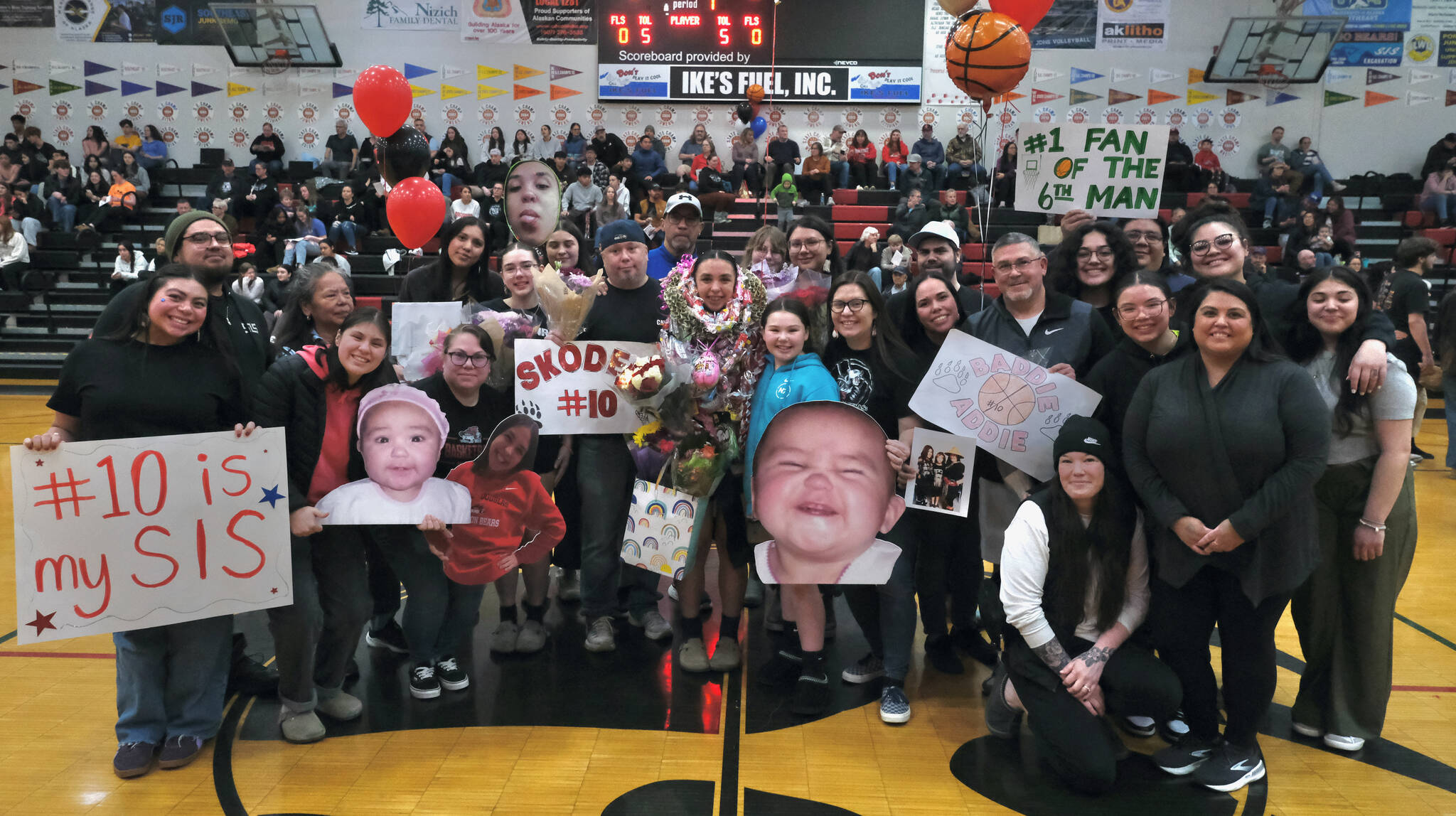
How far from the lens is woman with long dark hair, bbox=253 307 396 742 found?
3064 mm

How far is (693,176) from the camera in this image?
15.9 m

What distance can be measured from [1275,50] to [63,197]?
68.7 feet

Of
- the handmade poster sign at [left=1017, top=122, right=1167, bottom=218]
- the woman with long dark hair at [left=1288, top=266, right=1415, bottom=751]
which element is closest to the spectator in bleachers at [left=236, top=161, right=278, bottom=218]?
the handmade poster sign at [left=1017, top=122, right=1167, bottom=218]

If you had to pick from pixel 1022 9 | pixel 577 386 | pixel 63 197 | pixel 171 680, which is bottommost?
pixel 171 680

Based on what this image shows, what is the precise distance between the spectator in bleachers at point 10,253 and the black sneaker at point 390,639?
1336 centimetres

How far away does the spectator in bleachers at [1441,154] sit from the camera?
50.6 feet

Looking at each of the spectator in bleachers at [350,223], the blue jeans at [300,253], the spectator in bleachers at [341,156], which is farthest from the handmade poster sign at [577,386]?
the spectator in bleachers at [341,156]

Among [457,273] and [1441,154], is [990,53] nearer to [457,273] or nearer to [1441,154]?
[457,273]

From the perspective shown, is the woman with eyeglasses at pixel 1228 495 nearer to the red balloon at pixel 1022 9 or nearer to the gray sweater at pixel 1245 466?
the gray sweater at pixel 1245 466

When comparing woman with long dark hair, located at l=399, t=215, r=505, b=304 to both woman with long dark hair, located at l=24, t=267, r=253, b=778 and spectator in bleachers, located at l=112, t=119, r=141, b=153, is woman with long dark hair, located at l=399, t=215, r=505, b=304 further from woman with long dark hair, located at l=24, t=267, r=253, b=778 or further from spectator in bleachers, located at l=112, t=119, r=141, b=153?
spectator in bleachers, located at l=112, t=119, r=141, b=153

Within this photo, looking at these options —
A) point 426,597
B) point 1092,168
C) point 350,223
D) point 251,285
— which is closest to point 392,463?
point 426,597

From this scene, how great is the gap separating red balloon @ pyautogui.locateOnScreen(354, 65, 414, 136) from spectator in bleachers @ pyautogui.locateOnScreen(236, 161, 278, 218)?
9.31 meters

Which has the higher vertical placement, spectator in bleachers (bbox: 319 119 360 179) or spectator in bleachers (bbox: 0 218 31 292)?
spectator in bleachers (bbox: 319 119 360 179)

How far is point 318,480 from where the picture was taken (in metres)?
3.11
